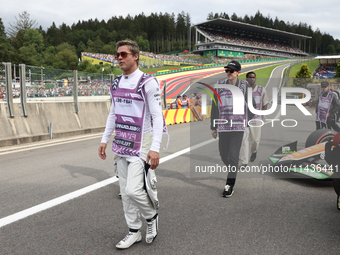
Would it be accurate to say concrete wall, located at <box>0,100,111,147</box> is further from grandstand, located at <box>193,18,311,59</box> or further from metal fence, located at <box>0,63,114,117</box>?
grandstand, located at <box>193,18,311,59</box>

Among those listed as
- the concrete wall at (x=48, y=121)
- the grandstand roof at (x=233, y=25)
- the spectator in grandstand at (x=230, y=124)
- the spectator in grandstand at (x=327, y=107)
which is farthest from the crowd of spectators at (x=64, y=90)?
the grandstand roof at (x=233, y=25)

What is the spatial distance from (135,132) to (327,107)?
6.16m

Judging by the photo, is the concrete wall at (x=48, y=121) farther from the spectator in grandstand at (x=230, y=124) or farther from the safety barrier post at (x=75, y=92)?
the spectator in grandstand at (x=230, y=124)

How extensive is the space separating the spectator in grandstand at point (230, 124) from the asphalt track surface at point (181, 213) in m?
0.47

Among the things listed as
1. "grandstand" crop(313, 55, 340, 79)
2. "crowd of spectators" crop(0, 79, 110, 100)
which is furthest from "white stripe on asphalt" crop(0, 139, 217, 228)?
"grandstand" crop(313, 55, 340, 79)

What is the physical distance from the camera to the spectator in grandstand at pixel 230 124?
4781 mm

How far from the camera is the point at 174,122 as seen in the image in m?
17.3

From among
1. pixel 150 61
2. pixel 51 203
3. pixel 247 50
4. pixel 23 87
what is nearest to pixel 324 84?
pixel 51 203

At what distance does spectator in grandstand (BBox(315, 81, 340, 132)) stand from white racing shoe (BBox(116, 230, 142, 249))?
5925 mm

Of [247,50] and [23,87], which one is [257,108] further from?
[247,50]

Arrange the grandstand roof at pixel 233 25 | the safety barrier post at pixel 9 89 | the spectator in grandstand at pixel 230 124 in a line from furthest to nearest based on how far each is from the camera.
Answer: the grandstand roof at pixel 233 25 < the safety barrier post at pixel 9 89 < the spectator in grandstand at pixel 230 124

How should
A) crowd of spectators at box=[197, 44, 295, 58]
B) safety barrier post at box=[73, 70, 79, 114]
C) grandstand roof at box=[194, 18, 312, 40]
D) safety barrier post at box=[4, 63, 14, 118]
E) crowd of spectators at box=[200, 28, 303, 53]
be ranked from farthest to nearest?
1. crowd of spectators at box=[200, 28, 303, 53]
2. grandstand roof at box=[194, 18, 312, 40]
3. crowd of spectators at box=[197, 44, 295, 58]
4. safety barrier post at box=[73, 70, 79, 114]
5. safety barrier post at box=[4, 63, 14, 118]

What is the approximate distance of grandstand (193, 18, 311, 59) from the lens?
10638 centimetres

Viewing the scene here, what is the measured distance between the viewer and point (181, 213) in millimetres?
3941
